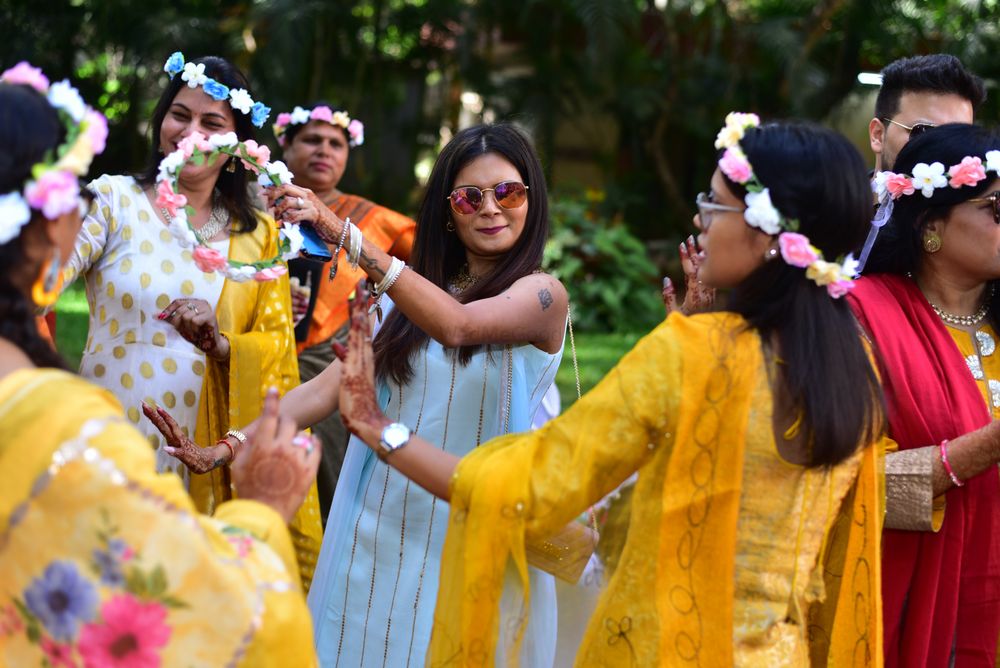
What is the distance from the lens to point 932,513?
3.17 metres

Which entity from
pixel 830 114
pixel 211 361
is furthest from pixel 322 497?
pixel 830 114

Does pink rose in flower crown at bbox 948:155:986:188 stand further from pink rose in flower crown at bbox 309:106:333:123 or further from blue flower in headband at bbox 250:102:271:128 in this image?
pink rose in flower crown at bbox 309:106:333:123

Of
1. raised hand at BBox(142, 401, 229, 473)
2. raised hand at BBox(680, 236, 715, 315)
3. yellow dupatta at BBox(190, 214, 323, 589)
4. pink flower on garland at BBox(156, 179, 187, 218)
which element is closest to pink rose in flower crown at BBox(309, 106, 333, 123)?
yellow dupatta at BBox(190, 214, 323, 589)

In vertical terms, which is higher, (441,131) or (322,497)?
(441,131)

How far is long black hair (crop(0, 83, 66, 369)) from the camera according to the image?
1.94m

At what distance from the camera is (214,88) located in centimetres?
391

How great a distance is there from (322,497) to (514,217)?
97.9 inches

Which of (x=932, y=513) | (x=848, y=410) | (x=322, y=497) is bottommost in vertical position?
(x=322, y=497)

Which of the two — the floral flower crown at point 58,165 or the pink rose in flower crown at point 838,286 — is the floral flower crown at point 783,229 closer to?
the pink rose in flower crown at point 838,286

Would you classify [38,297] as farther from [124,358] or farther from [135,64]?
[135,64]

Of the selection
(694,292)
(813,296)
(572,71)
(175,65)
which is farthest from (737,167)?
(572,71)

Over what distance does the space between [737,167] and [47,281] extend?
Answer: 55.4 inches

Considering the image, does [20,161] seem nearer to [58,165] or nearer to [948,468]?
[58,165]

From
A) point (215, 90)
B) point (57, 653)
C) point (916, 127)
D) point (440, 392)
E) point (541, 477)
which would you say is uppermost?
point (916, 127)
